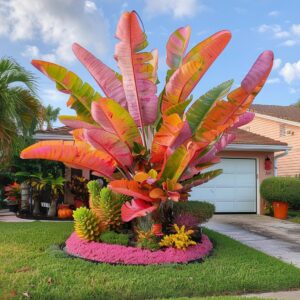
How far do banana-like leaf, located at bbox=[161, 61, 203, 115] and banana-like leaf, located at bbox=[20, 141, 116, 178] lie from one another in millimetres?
1424

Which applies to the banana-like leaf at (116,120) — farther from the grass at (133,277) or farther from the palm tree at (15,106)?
the palm tree at (15,106)

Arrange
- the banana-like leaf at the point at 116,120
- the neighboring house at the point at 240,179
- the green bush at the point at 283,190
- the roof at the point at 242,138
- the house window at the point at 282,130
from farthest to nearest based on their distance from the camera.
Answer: the house window at the point at 282,130 < the neighboring house at the point at 240,179 < the green bush at the point at 283,190 < the roof at the point at 242,138 < the banana-like leaf at the point at 116,120

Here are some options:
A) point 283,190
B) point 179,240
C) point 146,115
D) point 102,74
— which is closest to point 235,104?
point 146,115

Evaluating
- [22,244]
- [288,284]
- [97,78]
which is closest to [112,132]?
[97,78]

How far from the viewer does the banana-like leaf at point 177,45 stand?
7348mm

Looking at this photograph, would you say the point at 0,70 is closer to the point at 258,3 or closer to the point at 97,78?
the point at 97,78

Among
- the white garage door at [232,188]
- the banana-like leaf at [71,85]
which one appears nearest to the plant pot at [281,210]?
the white garage door at [232,188]

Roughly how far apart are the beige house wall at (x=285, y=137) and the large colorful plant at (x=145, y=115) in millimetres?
14464

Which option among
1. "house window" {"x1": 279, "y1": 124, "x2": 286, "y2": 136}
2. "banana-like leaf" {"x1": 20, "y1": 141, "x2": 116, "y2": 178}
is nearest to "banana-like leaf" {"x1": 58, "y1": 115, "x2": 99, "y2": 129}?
"banana-like leaf" {"x1": 20, "y1": 141, "x2": 116, "y2": 178}

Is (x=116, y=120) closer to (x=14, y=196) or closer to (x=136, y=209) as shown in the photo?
(x=136, y=209)

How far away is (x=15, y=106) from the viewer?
33.7 ft

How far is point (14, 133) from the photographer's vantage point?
10.5 metres

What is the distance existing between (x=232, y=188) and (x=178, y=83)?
8.79m

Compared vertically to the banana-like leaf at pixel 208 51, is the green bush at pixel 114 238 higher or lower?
lower
